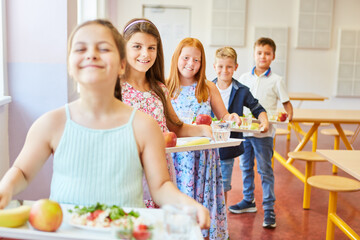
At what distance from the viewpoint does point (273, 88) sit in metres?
3.73

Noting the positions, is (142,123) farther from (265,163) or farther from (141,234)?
(265,163)

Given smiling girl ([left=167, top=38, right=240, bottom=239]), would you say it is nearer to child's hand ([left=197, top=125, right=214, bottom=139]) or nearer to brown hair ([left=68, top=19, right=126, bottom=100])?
child's hand ([left=197, top=125, right=214, bottom=139])

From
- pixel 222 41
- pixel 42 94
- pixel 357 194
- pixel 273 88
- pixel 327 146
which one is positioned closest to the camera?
pixel 42 94

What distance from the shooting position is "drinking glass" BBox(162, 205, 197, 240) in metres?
1.00

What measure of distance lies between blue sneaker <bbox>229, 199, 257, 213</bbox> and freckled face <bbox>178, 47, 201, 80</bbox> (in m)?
1.47

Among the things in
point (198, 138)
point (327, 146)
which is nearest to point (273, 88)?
point (198, 138)

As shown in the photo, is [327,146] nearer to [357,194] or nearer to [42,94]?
[357,194]

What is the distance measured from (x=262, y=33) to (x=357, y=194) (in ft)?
18.1

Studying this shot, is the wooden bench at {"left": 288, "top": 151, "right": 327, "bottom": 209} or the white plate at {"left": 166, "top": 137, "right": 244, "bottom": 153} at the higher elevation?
the white plate at {"left": 166, "top": 137, "right": 244, "bottom": 153}

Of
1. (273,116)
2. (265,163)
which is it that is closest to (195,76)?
(273,116)

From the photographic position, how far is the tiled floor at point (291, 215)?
3277 millimetres

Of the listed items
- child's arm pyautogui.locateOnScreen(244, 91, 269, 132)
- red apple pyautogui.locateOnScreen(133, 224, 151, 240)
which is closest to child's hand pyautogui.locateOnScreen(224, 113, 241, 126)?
child's arm pyautogui.locateOnScreen(244, 91, 269, 132)

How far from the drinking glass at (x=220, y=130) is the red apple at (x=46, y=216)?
1.32m

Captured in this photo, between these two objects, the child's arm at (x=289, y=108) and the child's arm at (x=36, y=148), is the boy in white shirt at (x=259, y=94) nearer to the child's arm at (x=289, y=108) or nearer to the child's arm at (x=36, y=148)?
the child's arm at (x=289, y=108)
